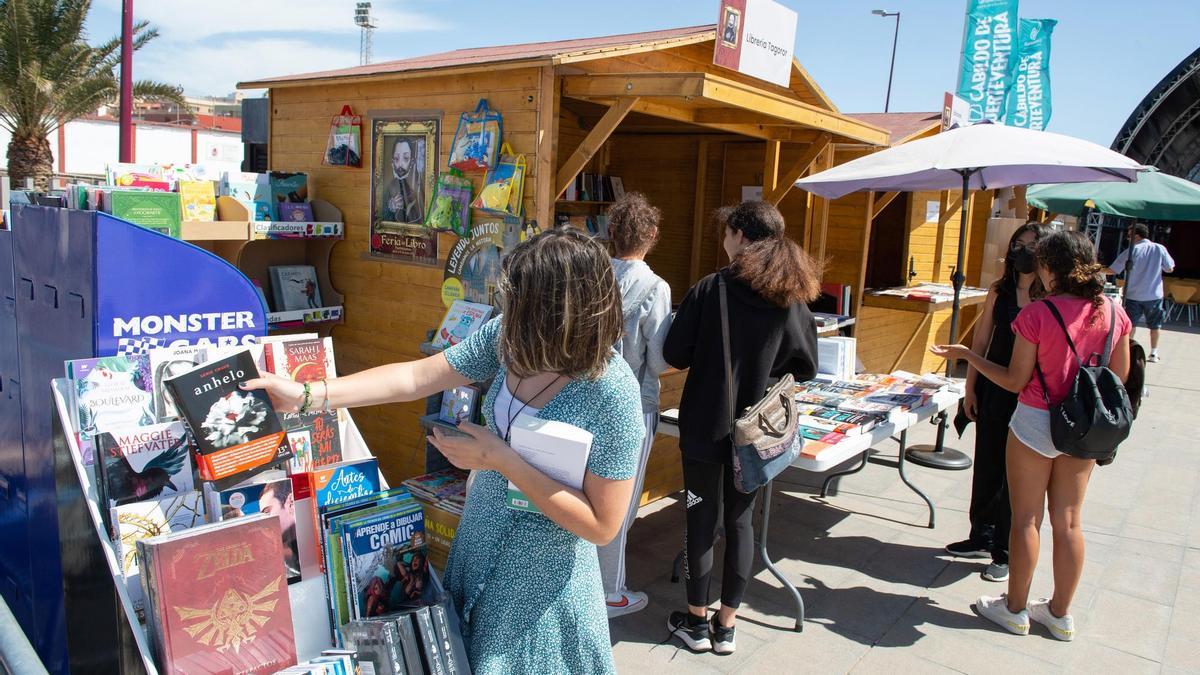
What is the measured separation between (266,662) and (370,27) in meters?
54.2

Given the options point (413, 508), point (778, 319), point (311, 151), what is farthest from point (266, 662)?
point (311, 151)

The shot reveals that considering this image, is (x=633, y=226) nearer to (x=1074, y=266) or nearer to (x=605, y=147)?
(x=1074, y=266)

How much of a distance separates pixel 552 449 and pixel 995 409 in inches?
126

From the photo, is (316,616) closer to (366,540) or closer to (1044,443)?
(366,540)

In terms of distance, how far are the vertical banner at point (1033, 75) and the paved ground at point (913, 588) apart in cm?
673

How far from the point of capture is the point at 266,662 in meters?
1.62

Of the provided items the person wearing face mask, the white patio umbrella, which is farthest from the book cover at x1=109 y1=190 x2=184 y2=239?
the person wearing face mask

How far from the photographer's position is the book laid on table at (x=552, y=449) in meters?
1.53

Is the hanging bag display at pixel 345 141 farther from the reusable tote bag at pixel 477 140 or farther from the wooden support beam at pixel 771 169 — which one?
the wooden support beam at pixel 771 169

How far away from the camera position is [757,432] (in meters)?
2.91

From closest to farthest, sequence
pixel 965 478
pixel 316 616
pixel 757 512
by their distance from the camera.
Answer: pixel 316 616 < pixel 757 512 < pixel 965 478

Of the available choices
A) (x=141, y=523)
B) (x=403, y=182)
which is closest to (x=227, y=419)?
(x=141, y=523)

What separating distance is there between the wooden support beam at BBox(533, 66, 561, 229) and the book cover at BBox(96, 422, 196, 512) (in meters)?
2.23

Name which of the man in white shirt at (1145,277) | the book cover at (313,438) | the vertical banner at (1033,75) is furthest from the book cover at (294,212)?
the man in white shirt at (1145,277)
